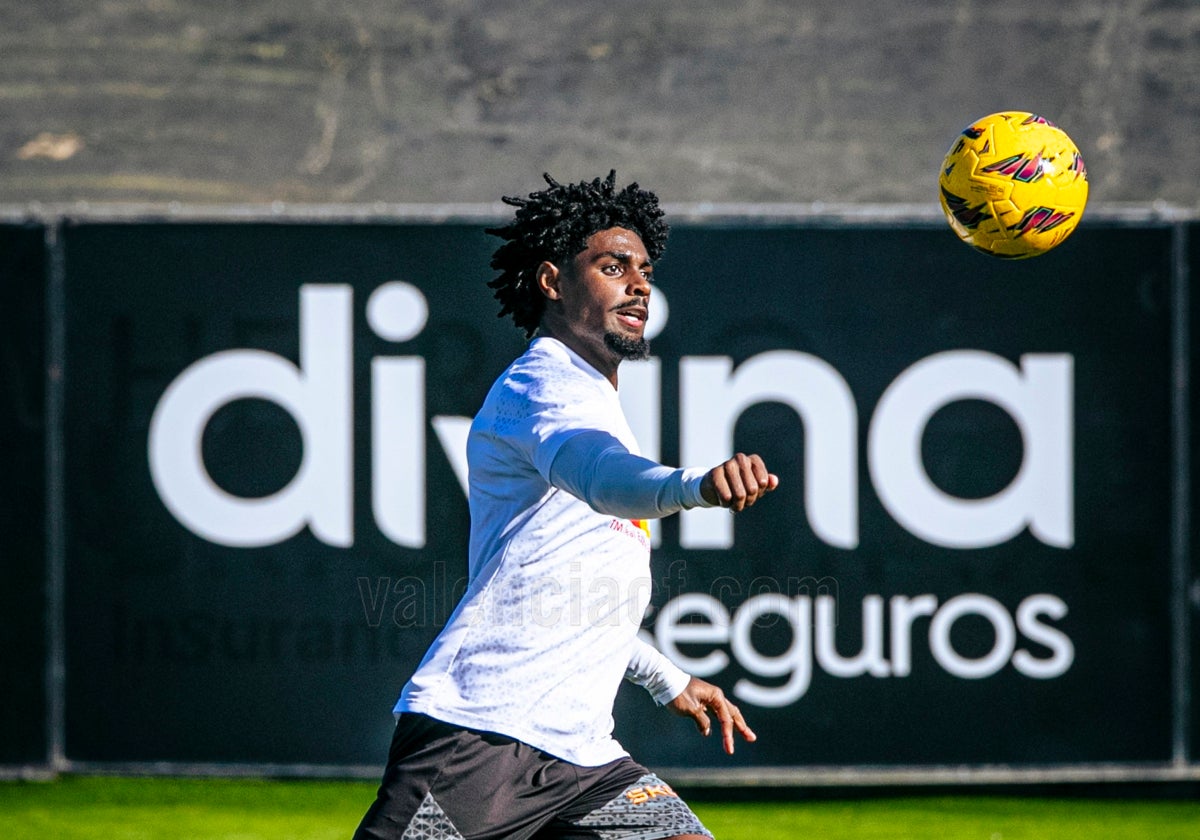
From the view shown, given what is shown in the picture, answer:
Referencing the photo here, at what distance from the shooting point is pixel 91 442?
22.1 ft

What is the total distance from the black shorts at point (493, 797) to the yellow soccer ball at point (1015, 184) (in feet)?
7.55

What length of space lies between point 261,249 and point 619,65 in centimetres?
329

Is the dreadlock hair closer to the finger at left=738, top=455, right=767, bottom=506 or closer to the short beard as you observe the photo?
the short beard

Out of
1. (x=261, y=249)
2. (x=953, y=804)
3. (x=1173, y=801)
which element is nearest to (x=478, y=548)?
(x=261, y=249)

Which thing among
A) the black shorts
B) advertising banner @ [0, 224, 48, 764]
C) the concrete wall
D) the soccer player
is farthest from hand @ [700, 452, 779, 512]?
the concrete wall

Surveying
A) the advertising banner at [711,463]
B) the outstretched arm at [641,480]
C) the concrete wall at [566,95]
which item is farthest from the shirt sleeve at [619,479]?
the concrete wall at [566,95]

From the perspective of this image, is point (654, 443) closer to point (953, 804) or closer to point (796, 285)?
point (796, 285)

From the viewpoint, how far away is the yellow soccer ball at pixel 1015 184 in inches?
183

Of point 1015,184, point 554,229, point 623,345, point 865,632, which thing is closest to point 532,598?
point 623,345

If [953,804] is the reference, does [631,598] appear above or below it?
above

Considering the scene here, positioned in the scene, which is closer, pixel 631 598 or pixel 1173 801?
pixel 631 598

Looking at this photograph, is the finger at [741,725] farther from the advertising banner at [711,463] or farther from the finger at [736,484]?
the advertising banner at [711,463]

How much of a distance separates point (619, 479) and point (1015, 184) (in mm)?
2392

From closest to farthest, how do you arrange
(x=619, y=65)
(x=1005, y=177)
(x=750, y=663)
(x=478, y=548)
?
(x=478, y=548)
(x=1005, y=177)
(x=750, y=663)
(x=619, y=65)
